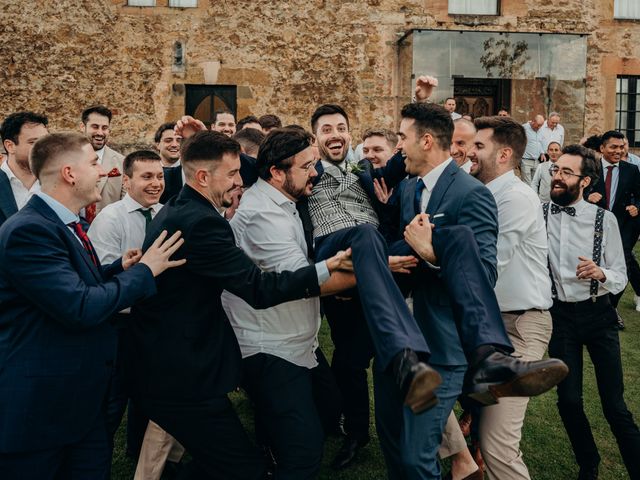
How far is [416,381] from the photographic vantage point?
257cm

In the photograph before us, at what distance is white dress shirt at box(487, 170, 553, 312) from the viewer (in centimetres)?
366

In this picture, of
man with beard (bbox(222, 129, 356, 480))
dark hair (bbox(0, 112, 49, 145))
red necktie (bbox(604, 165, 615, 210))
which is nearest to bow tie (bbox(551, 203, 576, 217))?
man with beard (bbox(222, 129, 356, 480))

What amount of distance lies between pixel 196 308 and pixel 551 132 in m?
13.7

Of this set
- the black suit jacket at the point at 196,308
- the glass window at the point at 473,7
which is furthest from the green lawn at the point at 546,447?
the glass window at the point at 473,7

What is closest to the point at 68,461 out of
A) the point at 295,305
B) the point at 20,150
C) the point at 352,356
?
the point at 295,305

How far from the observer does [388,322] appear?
9.18 ft

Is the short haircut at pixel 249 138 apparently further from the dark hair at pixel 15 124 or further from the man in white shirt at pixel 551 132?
the man in white shirt at pixel 551 132

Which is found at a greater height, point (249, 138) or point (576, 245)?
point (249, 138)

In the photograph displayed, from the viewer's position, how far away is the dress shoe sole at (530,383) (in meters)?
2.71

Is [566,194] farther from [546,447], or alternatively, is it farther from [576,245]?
[546,447]

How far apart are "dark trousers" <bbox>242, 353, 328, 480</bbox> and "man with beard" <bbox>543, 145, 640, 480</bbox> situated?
1.80 m

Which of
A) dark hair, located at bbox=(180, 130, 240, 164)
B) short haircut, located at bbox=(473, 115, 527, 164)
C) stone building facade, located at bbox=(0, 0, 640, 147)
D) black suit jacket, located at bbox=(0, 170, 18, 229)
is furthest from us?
stone building facade, located at bbox=(0, 0, 640, 147)

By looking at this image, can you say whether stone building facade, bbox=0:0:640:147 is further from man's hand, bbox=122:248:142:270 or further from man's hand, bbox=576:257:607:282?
man's hand, bbox=122:248:142:270

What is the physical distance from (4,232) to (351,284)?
66.9 inches
